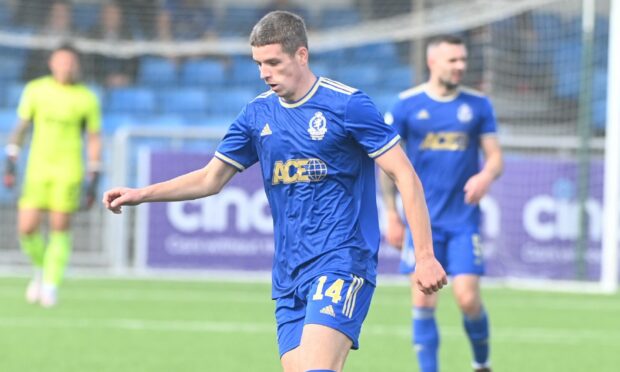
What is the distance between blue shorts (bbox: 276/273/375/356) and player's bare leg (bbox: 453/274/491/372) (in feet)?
9.18

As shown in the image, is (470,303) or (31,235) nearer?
(470,303)

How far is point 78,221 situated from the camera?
16500mm

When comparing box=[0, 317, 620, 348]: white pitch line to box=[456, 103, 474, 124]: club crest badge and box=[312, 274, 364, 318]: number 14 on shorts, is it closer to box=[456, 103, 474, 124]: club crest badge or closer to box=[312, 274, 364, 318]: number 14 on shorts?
box=[456, 103, 474, 124]: club crest badge

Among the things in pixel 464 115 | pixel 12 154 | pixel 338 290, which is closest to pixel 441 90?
pixel 464 115

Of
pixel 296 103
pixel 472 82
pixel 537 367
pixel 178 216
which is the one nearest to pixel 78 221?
pixel 178 216

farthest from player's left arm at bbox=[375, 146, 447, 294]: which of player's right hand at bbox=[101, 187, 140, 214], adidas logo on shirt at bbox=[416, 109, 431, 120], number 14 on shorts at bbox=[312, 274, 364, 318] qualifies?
adidas logo on shirt at bbox=[416, 109, 431, 120]

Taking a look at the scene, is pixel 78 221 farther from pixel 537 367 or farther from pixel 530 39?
pixel 537 367

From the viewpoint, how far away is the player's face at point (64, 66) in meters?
12.0

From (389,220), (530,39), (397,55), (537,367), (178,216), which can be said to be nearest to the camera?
(389,220)

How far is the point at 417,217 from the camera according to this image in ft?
15.6

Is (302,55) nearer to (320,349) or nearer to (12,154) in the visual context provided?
(320,349)

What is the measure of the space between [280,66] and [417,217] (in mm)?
781

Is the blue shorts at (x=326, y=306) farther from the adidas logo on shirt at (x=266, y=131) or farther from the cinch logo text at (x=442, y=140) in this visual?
the cinch logo text at (x=442, y=140)

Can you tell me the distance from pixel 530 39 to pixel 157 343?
30.7 feet
